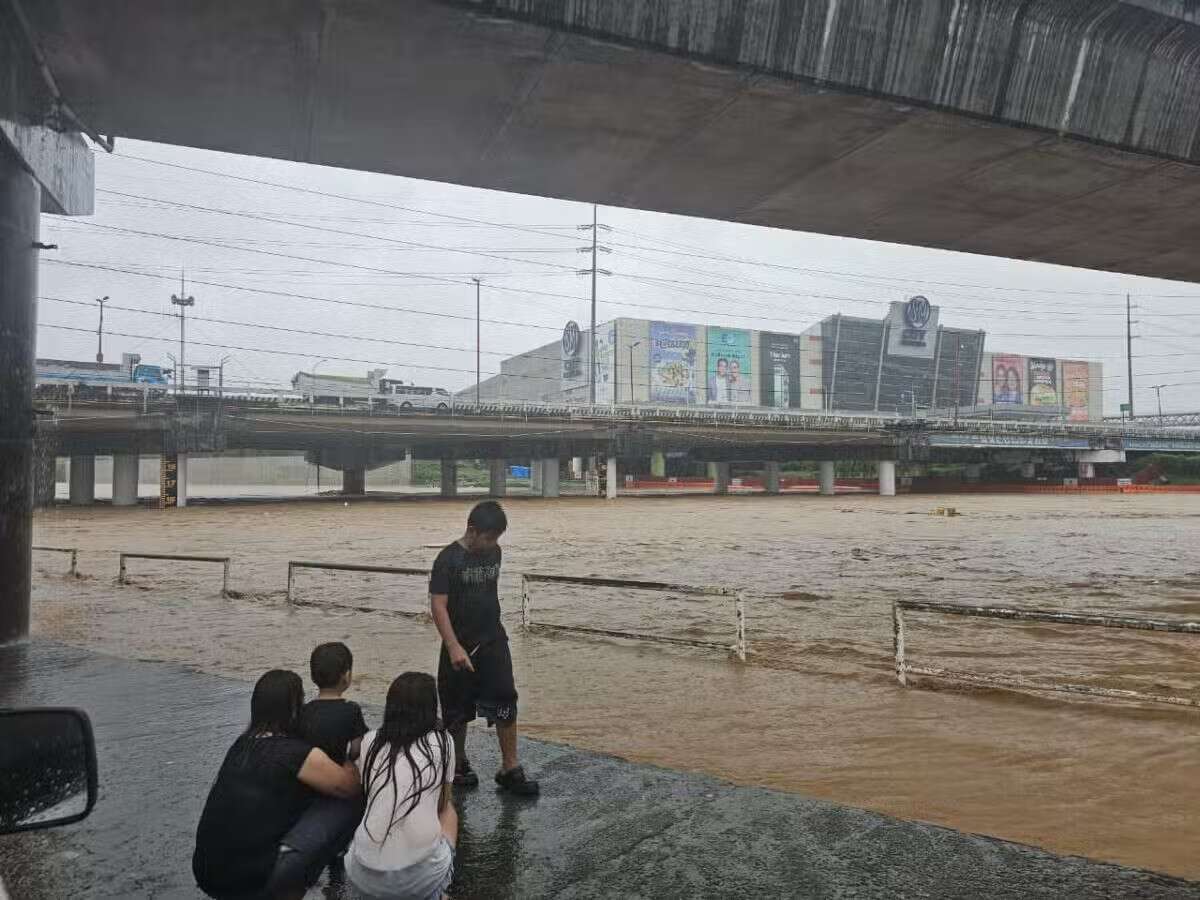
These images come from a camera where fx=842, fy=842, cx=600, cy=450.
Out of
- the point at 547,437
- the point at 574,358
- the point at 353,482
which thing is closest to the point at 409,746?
the point at 547,437

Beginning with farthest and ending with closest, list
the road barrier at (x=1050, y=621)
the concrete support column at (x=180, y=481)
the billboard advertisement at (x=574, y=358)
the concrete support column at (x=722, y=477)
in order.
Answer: the billboard advertisement at (x=574, y=358) → the concrete support column at (x=722, y=477) → the concrete support column at (x=180, y=481) → the road barrier at (x=1050, y=621)

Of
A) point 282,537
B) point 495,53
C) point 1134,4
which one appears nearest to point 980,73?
point 1134,4

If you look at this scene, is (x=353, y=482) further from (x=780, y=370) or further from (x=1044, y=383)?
(x=1044, y=383)

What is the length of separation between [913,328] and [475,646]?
144 metres

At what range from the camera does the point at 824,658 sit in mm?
10242

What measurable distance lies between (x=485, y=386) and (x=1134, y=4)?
150389 millimetres

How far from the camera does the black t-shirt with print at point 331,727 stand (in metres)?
3.60

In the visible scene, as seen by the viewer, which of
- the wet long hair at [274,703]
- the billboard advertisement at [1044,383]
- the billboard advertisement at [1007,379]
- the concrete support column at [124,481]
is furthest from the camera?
the billboard advertisement at [1044,383]

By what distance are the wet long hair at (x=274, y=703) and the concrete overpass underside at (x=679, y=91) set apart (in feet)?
18.6

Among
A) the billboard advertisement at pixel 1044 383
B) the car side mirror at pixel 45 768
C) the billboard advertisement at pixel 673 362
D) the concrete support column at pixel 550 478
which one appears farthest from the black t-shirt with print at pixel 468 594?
the billboard advertisement at pixel 1044 383

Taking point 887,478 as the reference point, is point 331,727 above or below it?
below

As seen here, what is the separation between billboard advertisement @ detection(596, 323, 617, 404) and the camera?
393ft

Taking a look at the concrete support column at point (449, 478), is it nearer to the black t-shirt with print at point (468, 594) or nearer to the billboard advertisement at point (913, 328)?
the black t-shirt with print at point (468, 594)

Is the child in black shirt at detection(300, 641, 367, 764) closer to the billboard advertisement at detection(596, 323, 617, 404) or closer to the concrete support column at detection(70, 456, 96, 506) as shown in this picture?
the concrete support column at detection(70, 456, 96, 506)
